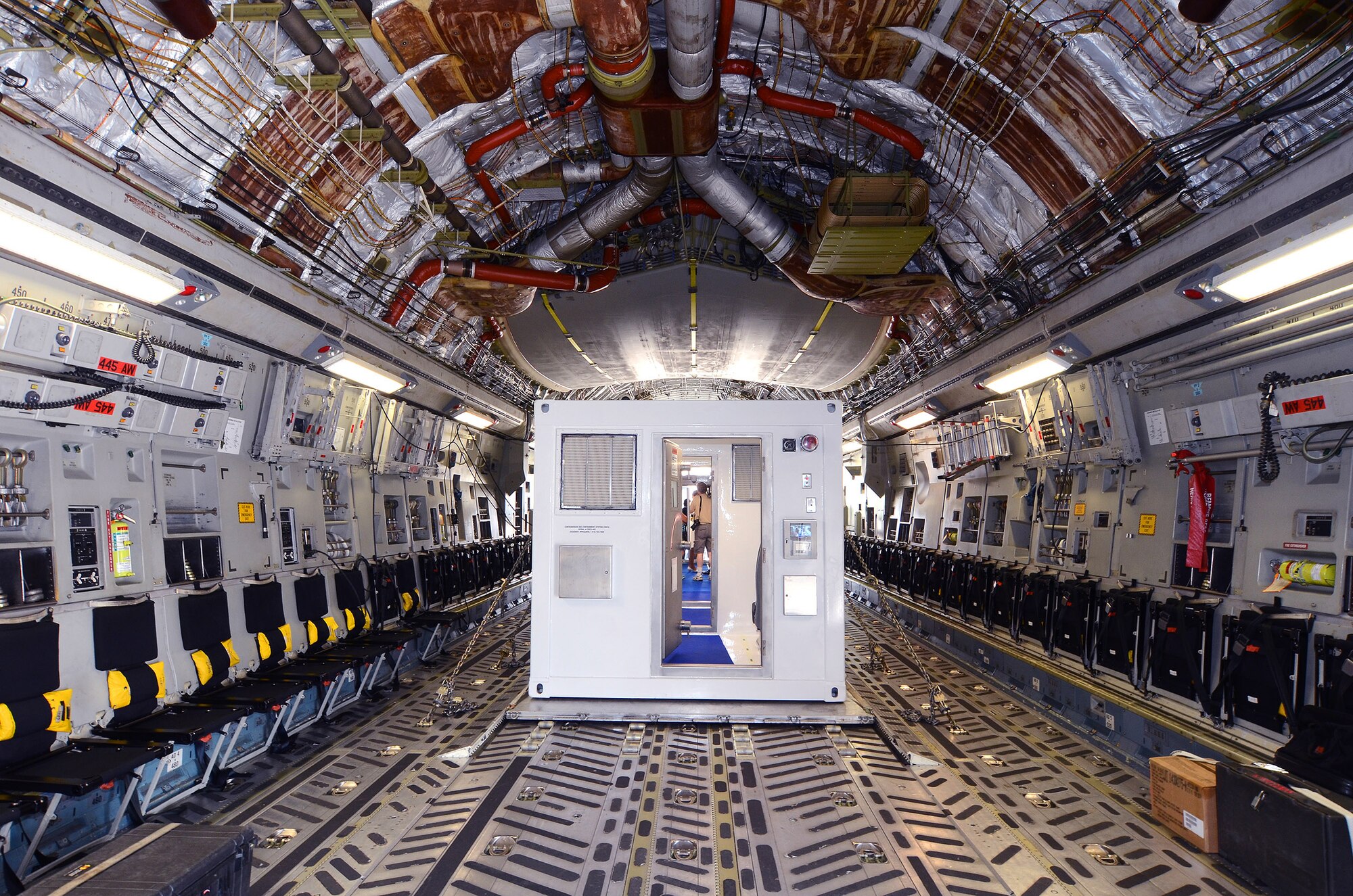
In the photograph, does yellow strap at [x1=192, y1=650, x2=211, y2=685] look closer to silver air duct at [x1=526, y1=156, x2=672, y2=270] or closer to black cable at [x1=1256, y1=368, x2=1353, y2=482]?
silver air duct at [x1=526, y1=156, x2=672, y2=270]

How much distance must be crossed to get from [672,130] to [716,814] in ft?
17.7

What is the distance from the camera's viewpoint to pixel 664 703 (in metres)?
7.26

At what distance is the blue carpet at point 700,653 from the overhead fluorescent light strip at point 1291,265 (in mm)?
5273

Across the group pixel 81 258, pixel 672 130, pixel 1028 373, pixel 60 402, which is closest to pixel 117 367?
pixel 60 402

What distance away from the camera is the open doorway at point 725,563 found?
28.8ft

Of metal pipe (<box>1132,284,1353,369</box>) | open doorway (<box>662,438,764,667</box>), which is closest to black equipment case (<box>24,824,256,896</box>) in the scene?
open doorway (<box>662,438,764,667</box>)

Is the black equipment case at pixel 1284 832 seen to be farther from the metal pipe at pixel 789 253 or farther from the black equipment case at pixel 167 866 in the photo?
the metal pipe at pixel 789 253

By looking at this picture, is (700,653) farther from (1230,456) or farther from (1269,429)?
(1269,429)

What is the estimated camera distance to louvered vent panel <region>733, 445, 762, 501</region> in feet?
30.6

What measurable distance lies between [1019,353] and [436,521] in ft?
30.5

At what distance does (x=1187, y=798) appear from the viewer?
4.64 m

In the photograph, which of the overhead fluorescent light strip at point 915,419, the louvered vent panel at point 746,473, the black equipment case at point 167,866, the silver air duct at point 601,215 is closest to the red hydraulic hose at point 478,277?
the silver air duct at point 601,215

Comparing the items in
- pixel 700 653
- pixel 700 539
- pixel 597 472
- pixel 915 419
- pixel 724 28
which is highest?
pixel 724 28

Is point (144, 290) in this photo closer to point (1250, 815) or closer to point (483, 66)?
point (483, 66)
